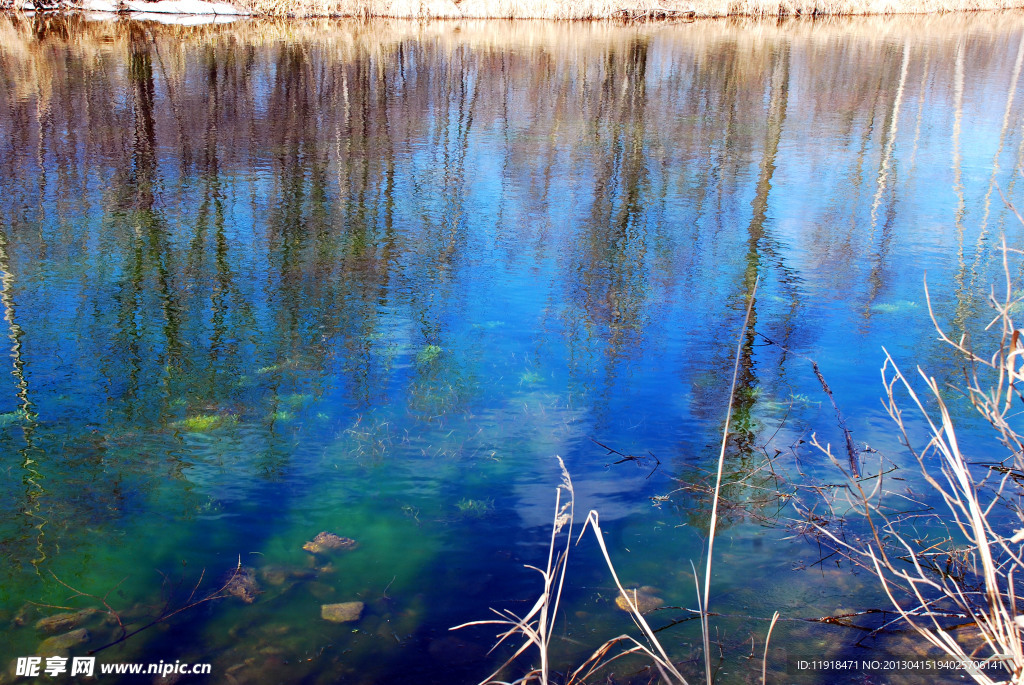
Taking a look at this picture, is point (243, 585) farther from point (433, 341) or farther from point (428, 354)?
point (433, 341)

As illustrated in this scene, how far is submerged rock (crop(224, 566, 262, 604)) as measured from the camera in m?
3.58

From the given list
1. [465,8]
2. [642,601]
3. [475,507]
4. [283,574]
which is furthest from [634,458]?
[465,8]

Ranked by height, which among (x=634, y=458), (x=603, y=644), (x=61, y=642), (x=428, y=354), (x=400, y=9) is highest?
(x=400, y=9)

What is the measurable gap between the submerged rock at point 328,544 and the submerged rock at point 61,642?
976 millimetres

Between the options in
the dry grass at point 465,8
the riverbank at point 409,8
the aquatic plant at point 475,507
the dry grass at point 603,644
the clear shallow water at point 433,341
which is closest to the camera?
the dry grass at point 603,644

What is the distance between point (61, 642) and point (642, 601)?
8.02 feet

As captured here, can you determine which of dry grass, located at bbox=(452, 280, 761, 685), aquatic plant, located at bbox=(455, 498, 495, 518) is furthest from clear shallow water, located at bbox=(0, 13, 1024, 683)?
dry grass, located at bbox=(452, 280, 761, 685)

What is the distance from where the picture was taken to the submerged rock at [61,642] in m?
3.27

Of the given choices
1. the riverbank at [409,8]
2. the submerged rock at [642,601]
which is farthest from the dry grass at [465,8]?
the submerged rock at [642,601]

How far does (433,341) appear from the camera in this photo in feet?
19.2

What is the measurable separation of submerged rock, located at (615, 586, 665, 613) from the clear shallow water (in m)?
0.07

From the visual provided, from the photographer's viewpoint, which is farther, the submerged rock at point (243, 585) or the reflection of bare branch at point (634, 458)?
the reflection of bare branch at point (634, 458)

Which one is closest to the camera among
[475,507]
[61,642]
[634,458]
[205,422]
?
[61,642]

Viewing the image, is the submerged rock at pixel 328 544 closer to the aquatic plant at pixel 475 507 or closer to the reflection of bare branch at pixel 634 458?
the aquatic plant at pixel 475 507
